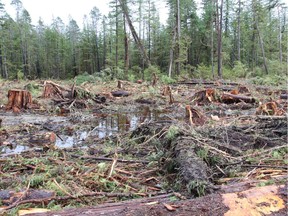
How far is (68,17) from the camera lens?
7062 centimetres

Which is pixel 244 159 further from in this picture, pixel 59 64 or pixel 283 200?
pixel 59 64

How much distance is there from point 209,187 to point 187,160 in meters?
0.59

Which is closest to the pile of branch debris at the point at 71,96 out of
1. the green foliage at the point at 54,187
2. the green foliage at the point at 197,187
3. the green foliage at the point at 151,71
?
the green foliage at the point at 54,187

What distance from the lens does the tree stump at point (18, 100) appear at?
9.11 meters

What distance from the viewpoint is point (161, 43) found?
39.5m

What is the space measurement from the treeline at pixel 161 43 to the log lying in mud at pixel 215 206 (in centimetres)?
1876

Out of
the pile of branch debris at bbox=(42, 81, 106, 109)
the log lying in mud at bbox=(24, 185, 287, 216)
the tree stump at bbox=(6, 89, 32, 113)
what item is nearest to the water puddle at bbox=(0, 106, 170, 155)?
the tree stump at bbox=(6, 89, 32, 113)

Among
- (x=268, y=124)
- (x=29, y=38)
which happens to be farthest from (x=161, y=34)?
(x=268, y=124)

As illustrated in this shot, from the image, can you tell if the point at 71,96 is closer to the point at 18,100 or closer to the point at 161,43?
the point at 18,100

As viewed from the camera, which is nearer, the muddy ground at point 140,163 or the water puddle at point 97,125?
the muddy ground at point 140,163

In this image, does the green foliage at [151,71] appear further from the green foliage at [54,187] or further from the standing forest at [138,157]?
the green foliage at [54,187]

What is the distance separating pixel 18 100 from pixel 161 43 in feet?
106

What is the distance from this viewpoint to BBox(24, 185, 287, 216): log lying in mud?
188cm

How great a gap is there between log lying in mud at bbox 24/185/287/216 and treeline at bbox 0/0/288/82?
61.6 feet
